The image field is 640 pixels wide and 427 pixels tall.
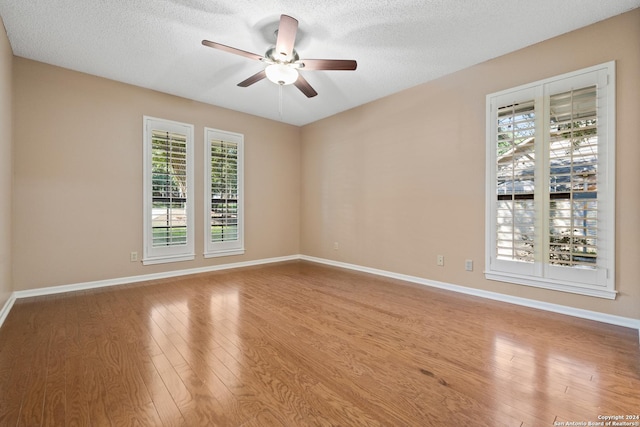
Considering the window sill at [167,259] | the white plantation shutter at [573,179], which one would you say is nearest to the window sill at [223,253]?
the window sill at [167,259]

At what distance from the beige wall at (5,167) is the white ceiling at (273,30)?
269mm

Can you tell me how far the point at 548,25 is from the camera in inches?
108

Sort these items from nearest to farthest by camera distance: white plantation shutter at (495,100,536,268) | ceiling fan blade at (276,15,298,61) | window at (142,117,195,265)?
ceiling fan blade at (276,15,298,61)
white plantation shutter at (495,100,536,268)
window at (142,117,195,265)

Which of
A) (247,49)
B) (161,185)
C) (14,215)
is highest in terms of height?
(247,49)

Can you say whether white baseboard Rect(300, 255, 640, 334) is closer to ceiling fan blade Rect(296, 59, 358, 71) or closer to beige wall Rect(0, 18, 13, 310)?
ceiling fan blade Rect(296, 59, 358, 71)

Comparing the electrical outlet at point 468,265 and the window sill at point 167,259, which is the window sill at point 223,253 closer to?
the window sill at point 167,259

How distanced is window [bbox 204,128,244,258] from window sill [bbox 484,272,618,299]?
3.93 metres

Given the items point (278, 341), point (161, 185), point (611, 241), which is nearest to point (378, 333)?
point (278, 341)

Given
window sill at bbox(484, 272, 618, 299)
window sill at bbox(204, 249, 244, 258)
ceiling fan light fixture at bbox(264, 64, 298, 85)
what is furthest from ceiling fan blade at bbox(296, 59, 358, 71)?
window sill at bbox(204, 249, 244, 258)

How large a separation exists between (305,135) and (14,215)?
4510 millimetres

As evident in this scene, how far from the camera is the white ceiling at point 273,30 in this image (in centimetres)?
250

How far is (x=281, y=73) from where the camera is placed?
2.78 m

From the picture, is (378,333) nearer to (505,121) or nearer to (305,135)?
(505,121)

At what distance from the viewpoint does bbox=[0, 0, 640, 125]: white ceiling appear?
8.21 ft
